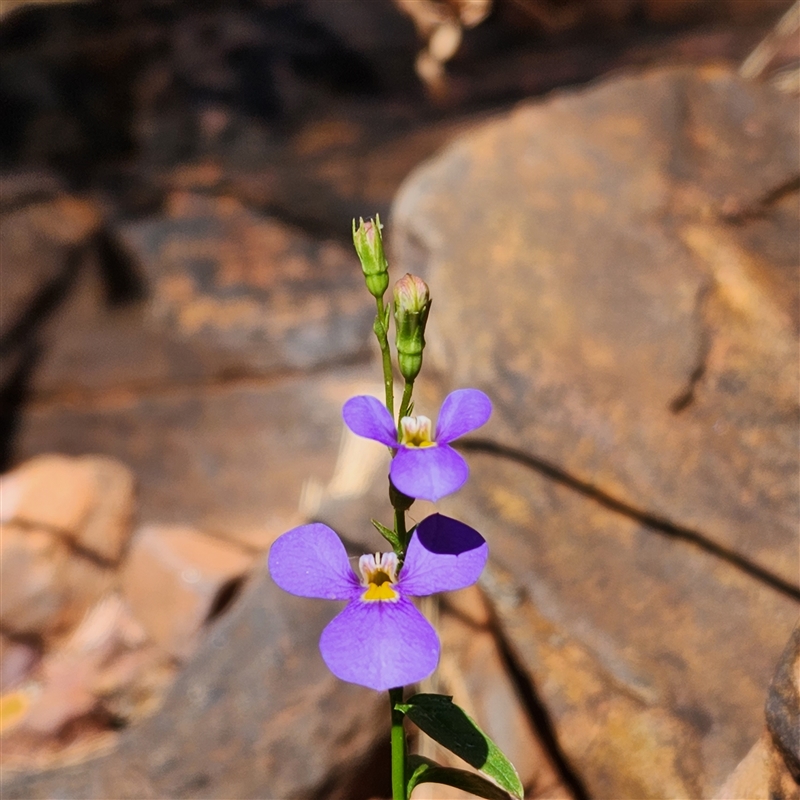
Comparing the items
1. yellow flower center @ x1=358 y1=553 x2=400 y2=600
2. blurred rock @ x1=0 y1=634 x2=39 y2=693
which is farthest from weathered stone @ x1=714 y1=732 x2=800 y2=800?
blurred rock @ x1=0 y1=634 x2=39 y2=693

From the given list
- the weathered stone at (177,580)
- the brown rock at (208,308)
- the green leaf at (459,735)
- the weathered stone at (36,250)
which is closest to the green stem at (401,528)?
the green leaf at (459,735)

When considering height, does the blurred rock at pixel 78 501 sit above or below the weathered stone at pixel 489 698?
below

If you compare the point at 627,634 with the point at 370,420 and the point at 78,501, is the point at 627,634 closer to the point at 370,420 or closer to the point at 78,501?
the point at 370,420

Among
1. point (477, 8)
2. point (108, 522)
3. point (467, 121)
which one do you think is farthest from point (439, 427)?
point (467, 121)

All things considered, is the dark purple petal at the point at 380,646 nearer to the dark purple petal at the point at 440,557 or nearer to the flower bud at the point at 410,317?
the dark purple petal at the point at 440,557

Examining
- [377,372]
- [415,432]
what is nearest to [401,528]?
[415,432]

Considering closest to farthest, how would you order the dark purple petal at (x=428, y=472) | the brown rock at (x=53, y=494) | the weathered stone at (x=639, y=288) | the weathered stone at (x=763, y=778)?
the dark purple petal at (x=428, y=472)
the weathered stone at (x=763, y=778)
the weathered stone at (x=639, y=288)
the brown rock at (x=53, y=494)

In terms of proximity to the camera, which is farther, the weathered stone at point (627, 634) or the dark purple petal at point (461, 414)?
the weathered stone at point (627, 634)

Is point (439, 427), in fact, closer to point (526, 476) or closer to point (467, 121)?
point (526, 476)
